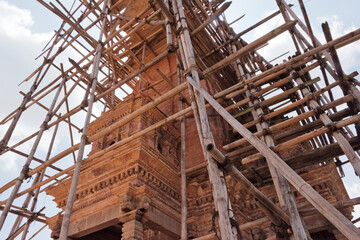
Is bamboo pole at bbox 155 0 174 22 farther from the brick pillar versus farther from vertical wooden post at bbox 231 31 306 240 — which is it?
the brick pillar

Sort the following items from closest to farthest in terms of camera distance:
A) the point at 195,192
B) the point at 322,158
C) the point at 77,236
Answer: the point at 322,158 → the point at 77,236 → the point at 195,192

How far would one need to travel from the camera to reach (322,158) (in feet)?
18.6

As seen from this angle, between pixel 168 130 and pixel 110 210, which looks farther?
pixel 168 130

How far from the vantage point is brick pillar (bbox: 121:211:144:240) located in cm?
638

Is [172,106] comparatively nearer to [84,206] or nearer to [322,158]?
[84,206]

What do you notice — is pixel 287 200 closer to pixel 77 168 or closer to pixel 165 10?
pixel 77 168

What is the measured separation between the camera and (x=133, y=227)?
6.48 meters

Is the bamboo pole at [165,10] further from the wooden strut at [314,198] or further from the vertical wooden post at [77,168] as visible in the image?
the wooden strut at [314,198]

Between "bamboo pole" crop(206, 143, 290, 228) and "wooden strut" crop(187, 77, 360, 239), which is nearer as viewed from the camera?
"wooden strut" crop(187, 77, 360, 239)

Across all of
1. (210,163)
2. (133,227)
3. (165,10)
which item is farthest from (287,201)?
(165,10)

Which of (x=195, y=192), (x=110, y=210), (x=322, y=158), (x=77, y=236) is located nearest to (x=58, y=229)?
(x=77, y=236)

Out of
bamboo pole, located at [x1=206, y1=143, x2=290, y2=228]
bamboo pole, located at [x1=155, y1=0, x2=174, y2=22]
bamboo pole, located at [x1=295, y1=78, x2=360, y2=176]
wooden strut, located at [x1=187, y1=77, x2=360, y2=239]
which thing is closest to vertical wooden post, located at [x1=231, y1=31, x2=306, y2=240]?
bamboo pole, located at [x1=206, y1=143, x2=290, y2=228]

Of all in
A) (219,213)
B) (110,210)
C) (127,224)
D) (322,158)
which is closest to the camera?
(219,213)

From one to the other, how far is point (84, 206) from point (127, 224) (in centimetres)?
200
